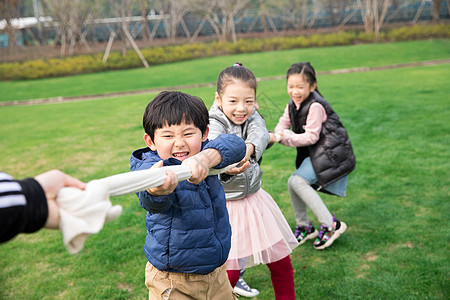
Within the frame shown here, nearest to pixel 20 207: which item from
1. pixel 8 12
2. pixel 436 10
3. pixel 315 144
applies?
pixel 315 144

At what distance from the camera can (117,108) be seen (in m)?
12.7

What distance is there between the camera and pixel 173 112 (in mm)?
1942

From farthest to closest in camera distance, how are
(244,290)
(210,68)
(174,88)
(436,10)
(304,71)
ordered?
(436,10) → (210,68) → (174,88) → (304,71) → (244,290)

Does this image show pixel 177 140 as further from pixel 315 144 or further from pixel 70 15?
pixel 70 15

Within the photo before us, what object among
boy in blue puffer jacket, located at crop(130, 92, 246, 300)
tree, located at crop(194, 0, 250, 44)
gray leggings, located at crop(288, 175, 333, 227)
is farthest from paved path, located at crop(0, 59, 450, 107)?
boy in blue puffer jacket, located at crop(130, 92, 246, 300)

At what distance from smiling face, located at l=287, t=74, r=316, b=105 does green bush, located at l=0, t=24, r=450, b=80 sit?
20708mm

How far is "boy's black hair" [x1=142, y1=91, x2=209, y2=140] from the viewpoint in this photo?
1.94 m

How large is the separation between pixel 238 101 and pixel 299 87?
1.04 m

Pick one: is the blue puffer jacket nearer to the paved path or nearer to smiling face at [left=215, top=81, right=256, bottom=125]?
smiling face at [left=215, top=81, right=256, bottom=125]

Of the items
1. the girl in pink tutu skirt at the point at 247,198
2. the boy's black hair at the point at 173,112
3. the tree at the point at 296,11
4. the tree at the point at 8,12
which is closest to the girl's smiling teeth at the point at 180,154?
the boy's black hair at the point at 173,112

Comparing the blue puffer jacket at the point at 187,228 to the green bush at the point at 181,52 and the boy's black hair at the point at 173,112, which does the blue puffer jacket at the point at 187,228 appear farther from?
the green bush at the point at 181,52

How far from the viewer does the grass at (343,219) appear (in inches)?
137

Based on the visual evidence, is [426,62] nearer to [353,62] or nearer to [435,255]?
[353,62]

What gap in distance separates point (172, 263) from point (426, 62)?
1909 cm
